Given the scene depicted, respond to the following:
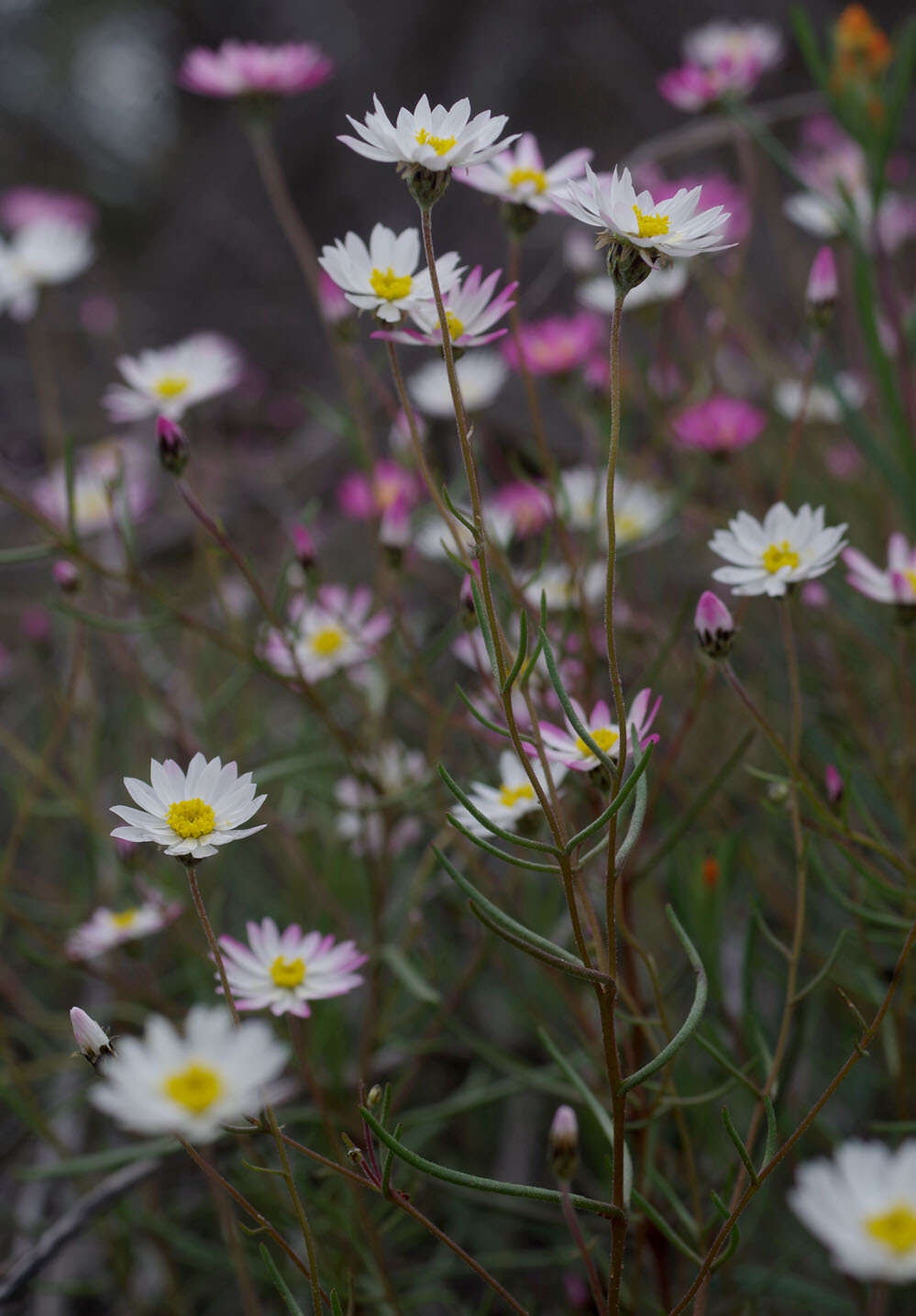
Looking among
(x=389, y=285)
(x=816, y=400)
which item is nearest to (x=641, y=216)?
(x=389, y=285)

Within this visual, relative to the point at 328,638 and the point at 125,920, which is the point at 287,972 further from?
the point at 328,638

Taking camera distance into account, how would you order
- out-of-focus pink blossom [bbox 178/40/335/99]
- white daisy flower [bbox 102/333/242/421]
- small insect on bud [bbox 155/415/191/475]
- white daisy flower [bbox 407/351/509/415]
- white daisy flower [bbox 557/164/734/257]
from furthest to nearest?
white daisy flower [bbox 407/351/509/415]
out-of-focus pink blossom [bbox 178/40/335/99]
white daisy flower [bbox 102/333/242/421]
small insect on bud [bbox 155/415/191/475]
white daisy flower [bbox 557/164/734/257]

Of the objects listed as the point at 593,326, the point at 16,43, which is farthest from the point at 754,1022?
the point at 16,43

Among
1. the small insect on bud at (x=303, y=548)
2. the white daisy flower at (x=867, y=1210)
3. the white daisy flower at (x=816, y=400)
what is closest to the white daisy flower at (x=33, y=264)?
the small insect on bud at (x=303, y=548)

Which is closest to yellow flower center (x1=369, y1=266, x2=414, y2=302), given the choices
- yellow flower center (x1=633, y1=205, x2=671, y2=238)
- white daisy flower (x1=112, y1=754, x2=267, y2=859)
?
yellow flower center (x1=633, y1=205, x2=671, y2=238)

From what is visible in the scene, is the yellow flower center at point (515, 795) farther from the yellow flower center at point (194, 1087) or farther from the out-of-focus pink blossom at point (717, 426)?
the out-of-focus pink blossom at point (717, 426)

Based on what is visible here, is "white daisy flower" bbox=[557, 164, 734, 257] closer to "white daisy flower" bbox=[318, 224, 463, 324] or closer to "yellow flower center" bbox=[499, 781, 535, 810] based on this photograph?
"white daisy flower" bbox=[318, 224, 463, 324]

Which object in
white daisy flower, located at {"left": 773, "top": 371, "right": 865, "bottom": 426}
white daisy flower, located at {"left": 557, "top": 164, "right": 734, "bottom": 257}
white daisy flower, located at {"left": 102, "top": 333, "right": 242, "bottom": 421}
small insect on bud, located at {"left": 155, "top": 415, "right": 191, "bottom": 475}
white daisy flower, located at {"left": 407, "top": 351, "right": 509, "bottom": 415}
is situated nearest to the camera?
white daisy flower, located at {"left": 557, "top": 164, "right": 734, "bottom": 257}
